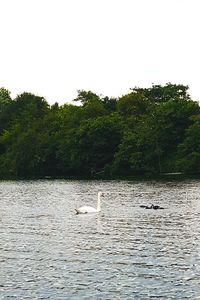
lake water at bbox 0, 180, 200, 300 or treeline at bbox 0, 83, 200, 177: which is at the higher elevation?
treeline at bbox 0, 83, 200, 177

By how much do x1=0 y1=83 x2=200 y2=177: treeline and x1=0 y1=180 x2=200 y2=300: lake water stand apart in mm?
77345

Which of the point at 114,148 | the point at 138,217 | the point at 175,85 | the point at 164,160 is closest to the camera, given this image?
the point at 138,217

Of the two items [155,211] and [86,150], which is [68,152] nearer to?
[86,150]

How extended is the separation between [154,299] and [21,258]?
12.5m

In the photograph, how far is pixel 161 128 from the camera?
149 m

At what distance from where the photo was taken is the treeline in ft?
483

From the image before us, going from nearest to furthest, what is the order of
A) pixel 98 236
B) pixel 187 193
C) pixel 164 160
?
pixel 98 236
pixel 187 193
pixel 164 160

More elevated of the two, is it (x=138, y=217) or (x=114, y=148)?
(x=114, y=148)

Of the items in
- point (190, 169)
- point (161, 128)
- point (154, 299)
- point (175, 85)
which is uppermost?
point (175, 85)

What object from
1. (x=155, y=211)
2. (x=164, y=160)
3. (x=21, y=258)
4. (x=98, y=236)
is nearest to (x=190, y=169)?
(x=164, y=160)

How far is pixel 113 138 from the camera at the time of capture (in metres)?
162

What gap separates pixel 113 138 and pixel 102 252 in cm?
12422

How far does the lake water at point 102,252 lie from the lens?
1125 inches

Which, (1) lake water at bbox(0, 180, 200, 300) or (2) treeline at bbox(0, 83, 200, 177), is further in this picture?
(2) treeline at bbox(0, 83, 200, 177)
